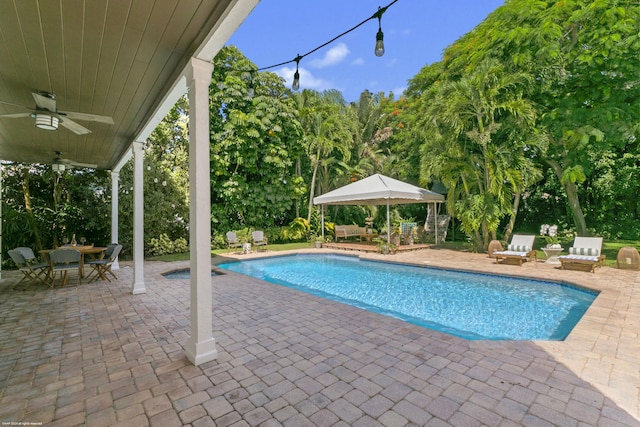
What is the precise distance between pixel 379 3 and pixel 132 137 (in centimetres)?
530

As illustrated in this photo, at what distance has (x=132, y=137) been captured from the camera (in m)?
5.98

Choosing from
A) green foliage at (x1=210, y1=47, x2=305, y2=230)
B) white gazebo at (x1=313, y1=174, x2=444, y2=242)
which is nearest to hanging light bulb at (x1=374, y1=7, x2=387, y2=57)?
white gazebo at (x1=313, y1=174, x2=444, y2=242)

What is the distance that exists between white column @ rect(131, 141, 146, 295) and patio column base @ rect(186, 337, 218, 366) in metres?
3.52

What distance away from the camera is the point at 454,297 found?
6.61 metres

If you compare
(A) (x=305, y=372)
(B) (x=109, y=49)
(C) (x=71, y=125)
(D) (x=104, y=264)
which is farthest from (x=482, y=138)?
(D) (x=104, y=264)

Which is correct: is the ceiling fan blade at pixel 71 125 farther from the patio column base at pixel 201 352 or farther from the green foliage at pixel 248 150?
the green foliage at pixel 248 150

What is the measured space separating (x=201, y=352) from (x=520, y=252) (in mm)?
9494

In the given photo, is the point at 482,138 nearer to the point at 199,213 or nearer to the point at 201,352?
the point at 199,213

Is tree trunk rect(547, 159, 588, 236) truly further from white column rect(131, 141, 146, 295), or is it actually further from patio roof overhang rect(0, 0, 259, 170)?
white column rect(131, 141, 146, 295)

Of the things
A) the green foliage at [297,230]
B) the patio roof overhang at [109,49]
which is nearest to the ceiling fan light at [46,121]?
the patio roof overhang at [109,49]

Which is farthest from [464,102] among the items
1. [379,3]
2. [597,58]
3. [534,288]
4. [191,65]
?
[191,65]

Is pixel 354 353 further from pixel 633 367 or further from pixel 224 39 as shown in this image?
pixel 224 39

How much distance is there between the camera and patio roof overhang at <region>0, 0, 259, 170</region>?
2346 mm

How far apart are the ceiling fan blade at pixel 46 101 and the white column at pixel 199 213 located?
6.97ft
